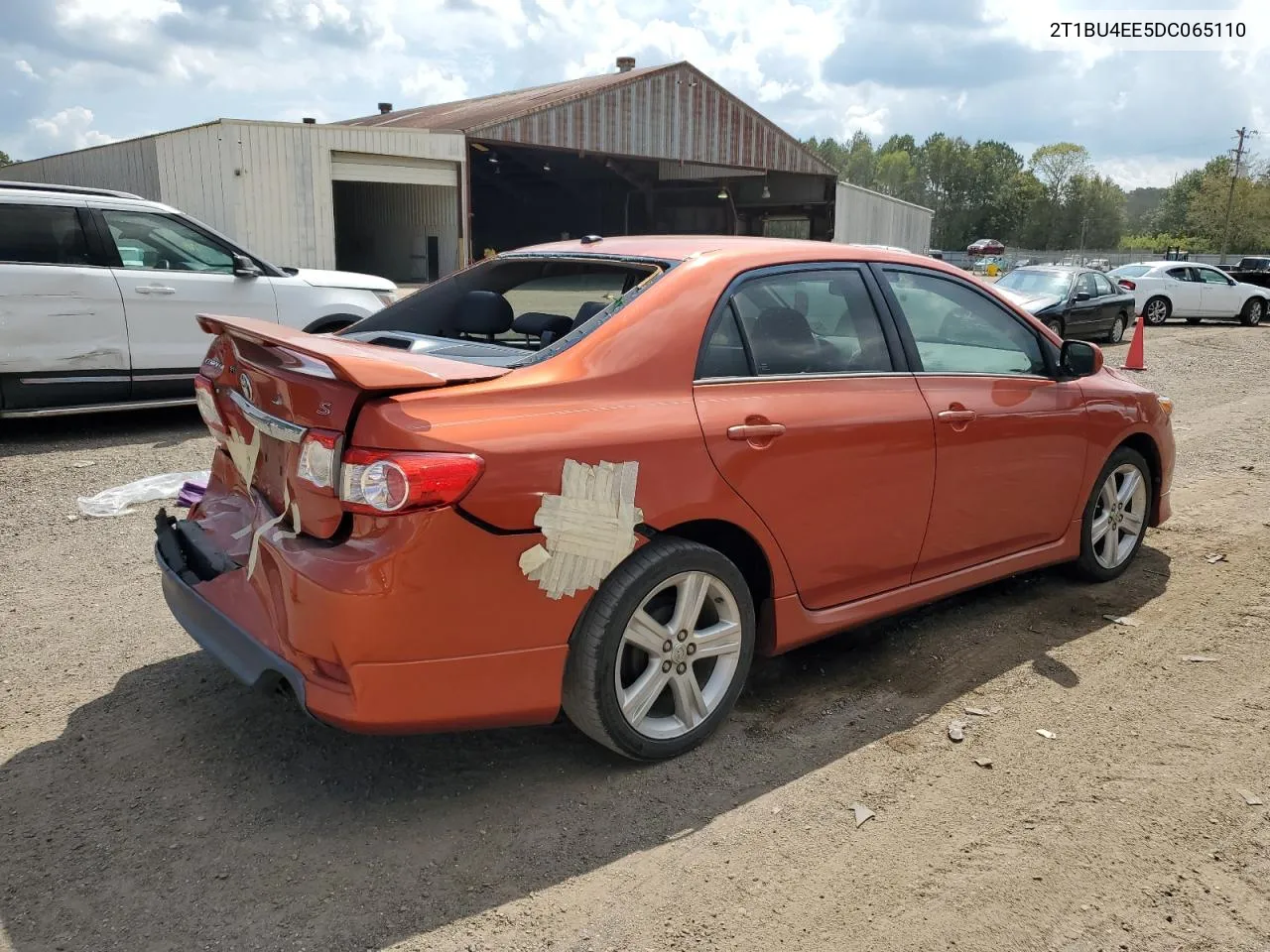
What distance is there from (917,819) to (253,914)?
1849 mm

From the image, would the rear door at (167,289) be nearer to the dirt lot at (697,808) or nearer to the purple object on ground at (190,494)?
the dirt lot at (697,808)

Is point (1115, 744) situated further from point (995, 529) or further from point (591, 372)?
point (591, 372)

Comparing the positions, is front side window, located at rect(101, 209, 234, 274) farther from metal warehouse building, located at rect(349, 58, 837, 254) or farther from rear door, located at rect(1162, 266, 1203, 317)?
rear door, located at rect(1162, 266, 1203, 317)

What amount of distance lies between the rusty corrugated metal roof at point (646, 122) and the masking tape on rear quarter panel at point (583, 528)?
21.7 meters

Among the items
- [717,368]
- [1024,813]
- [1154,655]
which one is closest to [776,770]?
[1024,813]

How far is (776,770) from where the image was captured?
3.25 meters

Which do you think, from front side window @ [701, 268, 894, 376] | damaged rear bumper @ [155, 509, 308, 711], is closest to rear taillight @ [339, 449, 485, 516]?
damaged rear bumper @ [155, 509, 308, 711]

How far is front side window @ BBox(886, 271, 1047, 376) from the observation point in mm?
3982

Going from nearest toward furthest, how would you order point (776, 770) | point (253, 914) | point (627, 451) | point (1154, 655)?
point (253, 914), point (627, 451), point (776, 770), point (1154, 655)

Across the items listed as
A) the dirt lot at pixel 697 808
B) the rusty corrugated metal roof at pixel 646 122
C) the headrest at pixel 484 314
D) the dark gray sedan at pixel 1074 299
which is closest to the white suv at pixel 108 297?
the dirt lot at pixel 697 808

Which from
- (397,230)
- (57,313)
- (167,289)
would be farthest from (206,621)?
(397,230)

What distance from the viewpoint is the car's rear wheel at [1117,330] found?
732 inches

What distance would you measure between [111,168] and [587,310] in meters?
25.9

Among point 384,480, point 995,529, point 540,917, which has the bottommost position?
point 540,917
